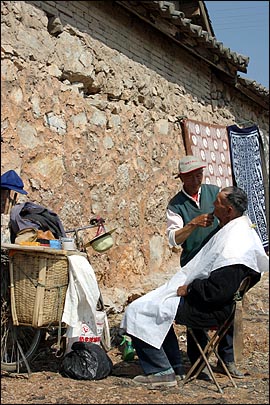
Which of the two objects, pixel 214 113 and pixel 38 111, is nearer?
pixel 38 111

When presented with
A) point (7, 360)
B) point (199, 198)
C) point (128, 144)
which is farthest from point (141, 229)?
point (7, 360)

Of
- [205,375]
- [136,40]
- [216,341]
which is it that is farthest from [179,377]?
[136,40]

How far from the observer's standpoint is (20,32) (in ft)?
18.6

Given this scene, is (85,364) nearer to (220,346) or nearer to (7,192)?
(220,346)

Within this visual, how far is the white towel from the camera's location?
4.63 m

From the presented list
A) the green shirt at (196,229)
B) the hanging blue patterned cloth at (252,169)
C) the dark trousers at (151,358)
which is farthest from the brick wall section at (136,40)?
Answer: the dark trousers at (151,358)

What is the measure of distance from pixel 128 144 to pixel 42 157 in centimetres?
149

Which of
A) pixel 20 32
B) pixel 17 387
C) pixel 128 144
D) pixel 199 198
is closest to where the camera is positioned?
pixel 17 387

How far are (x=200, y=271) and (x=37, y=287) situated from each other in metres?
1.14

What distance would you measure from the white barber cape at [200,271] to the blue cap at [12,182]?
54.1 inches

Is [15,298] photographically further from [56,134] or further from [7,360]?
[56,134]

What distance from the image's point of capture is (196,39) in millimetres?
8336

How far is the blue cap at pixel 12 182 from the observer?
17.1ft

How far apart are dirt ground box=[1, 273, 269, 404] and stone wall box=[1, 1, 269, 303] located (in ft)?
4.85
